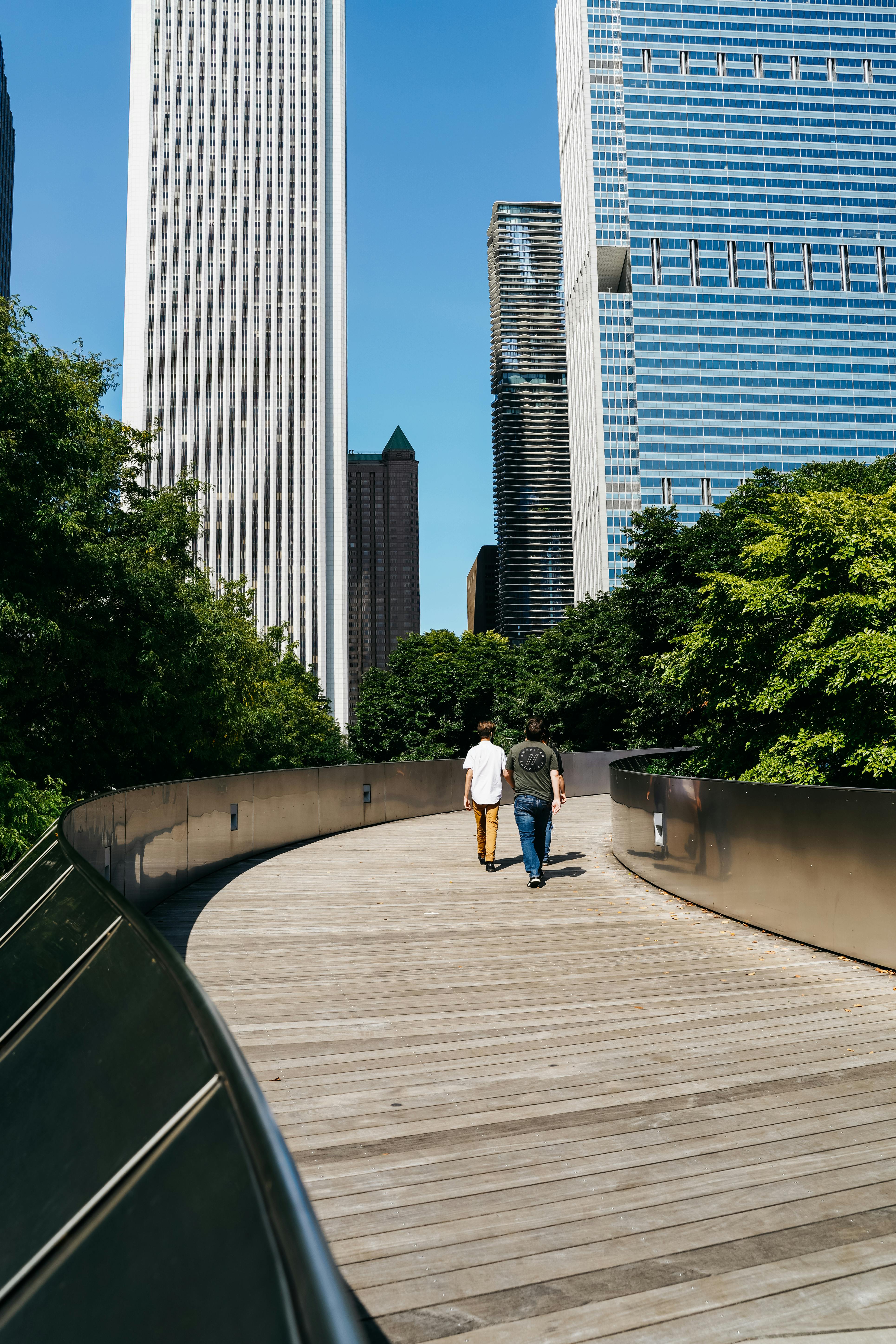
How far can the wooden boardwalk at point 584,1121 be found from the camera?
2.64m

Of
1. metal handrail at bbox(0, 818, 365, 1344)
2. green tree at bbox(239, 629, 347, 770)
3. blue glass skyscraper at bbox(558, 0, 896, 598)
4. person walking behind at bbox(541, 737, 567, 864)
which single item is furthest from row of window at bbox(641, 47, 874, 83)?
metal handrail at bbox(0, 818, 365, 1344)

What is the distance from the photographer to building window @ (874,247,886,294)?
5399 inches

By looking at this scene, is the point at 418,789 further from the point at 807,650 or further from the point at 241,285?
the point at 241,285

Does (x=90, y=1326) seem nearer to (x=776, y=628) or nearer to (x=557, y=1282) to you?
(x=557, y=1282)

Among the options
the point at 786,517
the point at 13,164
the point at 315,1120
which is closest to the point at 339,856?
the point at 786,517

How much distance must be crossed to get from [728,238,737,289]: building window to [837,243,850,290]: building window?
1476 cm

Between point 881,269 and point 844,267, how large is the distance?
18.8 ft

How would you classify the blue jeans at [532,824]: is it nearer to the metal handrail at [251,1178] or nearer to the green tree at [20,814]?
the green tree at [20,814]

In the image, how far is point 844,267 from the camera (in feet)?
450

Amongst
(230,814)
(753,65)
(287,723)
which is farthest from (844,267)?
(230,814)

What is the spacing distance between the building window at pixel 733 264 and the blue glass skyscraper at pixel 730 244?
18 cm

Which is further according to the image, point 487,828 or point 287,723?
point 287,723

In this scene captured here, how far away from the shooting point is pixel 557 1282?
271cm

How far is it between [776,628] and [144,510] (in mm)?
20362
